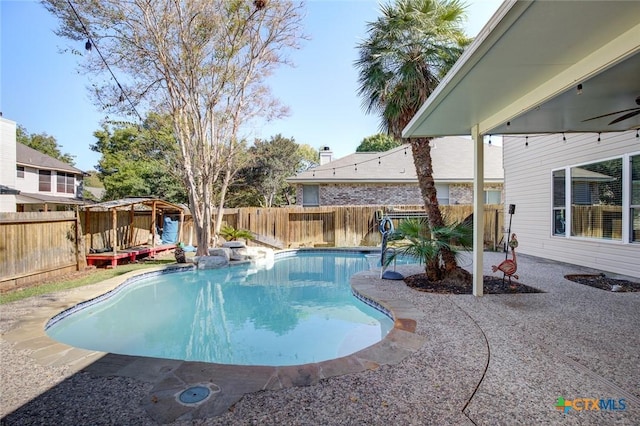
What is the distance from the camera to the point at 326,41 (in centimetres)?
1123

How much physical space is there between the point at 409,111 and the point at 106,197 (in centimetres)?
2504

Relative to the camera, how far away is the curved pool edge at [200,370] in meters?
2.43

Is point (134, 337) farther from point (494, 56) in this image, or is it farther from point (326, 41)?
point (326, 41)

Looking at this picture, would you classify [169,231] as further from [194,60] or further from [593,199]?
[593,199]

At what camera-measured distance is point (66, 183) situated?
72.3 ft

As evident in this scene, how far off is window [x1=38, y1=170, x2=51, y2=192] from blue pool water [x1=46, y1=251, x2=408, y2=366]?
57.4 ft

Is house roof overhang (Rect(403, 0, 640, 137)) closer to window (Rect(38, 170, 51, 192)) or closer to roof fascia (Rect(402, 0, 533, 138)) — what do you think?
roof fascia (Rect(402, 0, 533, 138))

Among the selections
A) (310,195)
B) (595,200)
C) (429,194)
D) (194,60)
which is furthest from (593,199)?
(194,60)

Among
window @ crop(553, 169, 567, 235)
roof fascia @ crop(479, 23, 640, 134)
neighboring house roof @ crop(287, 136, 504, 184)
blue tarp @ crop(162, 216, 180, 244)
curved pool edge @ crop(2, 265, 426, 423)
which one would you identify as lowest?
curved pool edge @ crop(2, 265, 426, 423)

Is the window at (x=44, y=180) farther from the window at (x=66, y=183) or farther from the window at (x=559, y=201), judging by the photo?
the window at (x=559, y=201)

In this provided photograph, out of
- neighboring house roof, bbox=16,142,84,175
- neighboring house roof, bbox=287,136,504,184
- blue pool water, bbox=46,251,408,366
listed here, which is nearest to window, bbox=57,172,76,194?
neighboring house roof, bbox=16,142,84,175

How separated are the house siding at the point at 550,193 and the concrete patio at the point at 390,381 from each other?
3.72 metres

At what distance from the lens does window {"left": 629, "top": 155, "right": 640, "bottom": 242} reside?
6449 millimetres

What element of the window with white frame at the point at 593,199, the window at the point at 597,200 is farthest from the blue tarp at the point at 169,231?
the window at the point at 597,200
